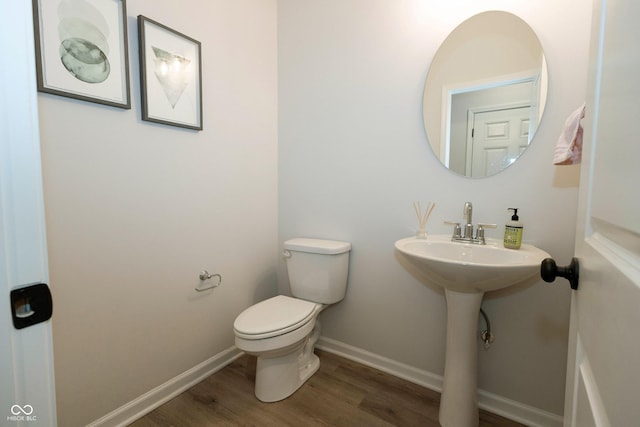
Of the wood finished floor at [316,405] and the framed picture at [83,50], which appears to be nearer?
the framed picture at [83,50]

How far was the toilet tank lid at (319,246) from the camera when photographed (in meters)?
1.75

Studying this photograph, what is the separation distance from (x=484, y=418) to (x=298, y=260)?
1.27 meters

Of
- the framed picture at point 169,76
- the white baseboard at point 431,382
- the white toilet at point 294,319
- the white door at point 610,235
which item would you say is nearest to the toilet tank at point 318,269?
the white toilet at point 294,319

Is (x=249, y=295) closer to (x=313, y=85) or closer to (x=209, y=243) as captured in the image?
(x=209, y=243)

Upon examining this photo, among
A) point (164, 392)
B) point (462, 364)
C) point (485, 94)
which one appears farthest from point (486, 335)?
point (164, 392)

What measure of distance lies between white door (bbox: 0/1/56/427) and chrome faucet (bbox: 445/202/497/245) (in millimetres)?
1515

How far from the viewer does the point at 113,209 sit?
130 cm

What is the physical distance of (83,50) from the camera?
116 cm

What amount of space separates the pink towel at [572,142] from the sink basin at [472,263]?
15.0 inches

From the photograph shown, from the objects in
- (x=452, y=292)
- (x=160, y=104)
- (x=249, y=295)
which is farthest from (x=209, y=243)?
(x=452, y=292)

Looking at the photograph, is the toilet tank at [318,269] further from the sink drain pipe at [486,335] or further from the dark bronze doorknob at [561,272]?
the dark bronze doorknob at [561,272]

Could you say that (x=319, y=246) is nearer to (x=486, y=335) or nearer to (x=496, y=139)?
(x=486, y=335)

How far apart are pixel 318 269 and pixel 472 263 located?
0.94 m

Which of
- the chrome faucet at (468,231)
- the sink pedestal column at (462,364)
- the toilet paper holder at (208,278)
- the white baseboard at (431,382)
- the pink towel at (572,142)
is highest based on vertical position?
the pink towel at (572,142)
